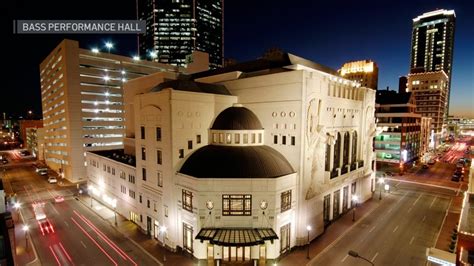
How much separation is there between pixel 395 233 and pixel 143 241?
124 feet

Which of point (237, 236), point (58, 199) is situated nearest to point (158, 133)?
point (237, 236)

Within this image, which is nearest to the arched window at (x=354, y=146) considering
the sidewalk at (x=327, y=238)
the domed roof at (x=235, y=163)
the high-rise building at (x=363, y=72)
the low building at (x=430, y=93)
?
the sidewalk at (x=327, y=238)

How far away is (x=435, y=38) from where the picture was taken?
18962 cm

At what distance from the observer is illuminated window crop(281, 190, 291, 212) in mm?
31062

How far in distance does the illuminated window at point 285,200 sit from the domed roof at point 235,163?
2.66 m

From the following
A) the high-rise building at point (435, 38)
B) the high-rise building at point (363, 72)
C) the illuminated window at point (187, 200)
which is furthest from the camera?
the high-rise building at point (435, 38)

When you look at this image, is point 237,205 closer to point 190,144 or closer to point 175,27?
point 190,144

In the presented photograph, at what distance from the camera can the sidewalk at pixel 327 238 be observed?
3028 cm

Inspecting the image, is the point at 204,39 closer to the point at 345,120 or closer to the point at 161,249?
the point at 345,120

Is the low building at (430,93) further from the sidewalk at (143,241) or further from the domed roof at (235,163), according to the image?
the sidewalk at (143,241)

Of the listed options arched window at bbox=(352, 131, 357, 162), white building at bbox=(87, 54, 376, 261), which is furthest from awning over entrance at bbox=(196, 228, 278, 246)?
arched window at bbox=(352, 131, 357, 162)

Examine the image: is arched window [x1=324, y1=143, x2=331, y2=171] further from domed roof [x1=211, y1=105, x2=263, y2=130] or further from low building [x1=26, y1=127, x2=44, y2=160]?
low building [x1=26, y1=127, x2=44, y2=160]

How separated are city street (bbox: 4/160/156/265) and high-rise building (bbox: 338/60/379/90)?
144 m

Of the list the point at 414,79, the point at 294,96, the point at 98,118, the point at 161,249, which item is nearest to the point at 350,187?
the point at 294,96
